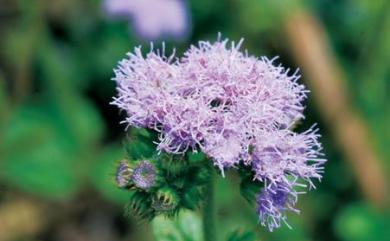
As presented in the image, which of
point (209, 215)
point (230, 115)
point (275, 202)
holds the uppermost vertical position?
point (230, 115)

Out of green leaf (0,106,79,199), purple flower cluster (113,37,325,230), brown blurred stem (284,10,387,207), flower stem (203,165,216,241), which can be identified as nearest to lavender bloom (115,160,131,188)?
purple flower cluster (113,37,325,230)

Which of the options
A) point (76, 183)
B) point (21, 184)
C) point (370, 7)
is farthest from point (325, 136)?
point (21, 184)

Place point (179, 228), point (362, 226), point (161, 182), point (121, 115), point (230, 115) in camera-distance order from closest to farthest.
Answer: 1. point (230, 115)
2. point (161, 182)
3. point (179, 228)
4. point (362, 226)
5. point (121, 115)

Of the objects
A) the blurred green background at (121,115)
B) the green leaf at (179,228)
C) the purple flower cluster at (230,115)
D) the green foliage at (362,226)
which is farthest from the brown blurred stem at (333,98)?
the purple flower cluster at (230,115)

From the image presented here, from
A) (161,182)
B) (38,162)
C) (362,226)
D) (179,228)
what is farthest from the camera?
(38,162)

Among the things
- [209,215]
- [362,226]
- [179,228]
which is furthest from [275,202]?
[362,226]

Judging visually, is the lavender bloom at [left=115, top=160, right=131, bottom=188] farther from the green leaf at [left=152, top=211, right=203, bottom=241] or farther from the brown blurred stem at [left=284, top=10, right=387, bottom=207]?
the brown blurred stem at [left=284, top=10, right=387, bottom=207]

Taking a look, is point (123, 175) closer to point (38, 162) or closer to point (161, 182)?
point (161, 182)
